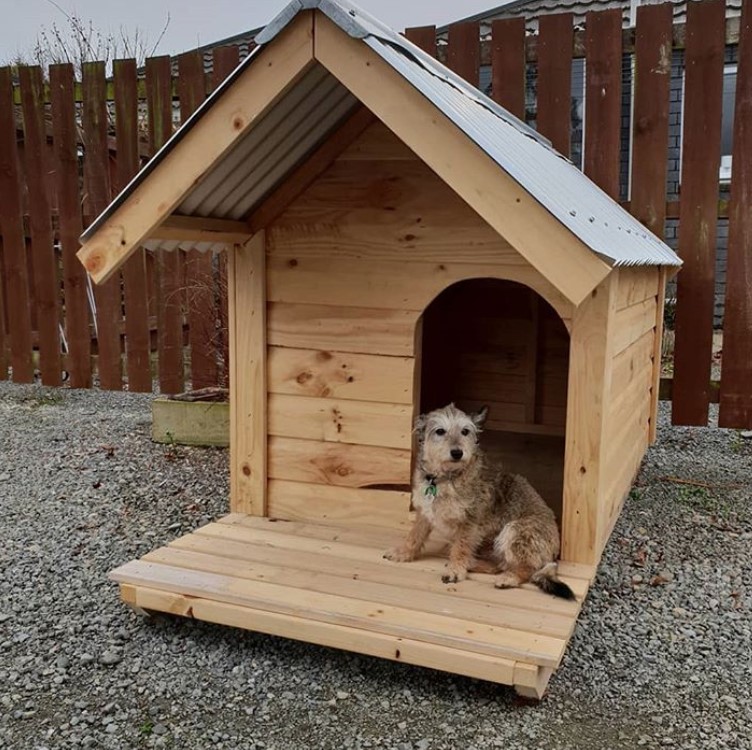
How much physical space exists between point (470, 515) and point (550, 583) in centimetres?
43

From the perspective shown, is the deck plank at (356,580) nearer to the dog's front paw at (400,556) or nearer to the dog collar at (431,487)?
the dog's front paw at (400,556)

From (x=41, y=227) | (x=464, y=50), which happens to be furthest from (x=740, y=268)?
(x=41, y=227)

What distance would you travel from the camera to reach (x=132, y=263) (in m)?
6.77

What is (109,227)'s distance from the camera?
3123mm

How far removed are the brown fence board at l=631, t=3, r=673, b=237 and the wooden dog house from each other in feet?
4.06

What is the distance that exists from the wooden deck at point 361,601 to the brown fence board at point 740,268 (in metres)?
2.91

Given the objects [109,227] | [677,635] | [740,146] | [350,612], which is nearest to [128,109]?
[109,227]

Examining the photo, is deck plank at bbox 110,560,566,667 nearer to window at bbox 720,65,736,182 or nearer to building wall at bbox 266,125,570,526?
building wall at bbox 266,125,570,526

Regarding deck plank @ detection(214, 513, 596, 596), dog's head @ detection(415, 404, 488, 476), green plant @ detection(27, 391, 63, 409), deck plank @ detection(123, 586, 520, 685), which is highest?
dog's head @ detection(415, 404, 488, 476)

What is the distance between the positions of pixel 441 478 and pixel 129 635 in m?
1.46

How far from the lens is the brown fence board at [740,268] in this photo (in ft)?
17.9

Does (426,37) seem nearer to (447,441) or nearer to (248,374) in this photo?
(248,374)

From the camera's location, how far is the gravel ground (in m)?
2.74

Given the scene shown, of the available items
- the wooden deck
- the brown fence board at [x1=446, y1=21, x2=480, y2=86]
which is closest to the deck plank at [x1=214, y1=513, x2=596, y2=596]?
the wooden deck
